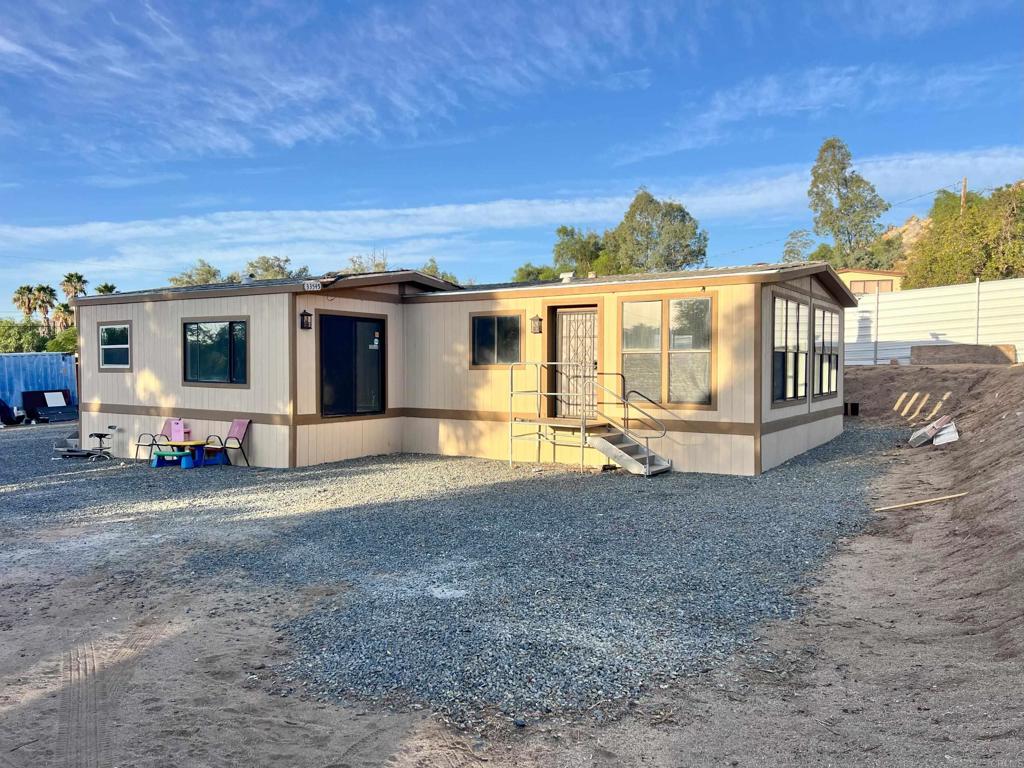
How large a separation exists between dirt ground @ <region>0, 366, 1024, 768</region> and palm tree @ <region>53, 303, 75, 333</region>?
126ft

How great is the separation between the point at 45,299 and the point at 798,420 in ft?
133

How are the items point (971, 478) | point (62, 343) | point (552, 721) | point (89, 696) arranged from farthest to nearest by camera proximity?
point (62, 343) → point (971, 478) → point (89, 696) → point (552, 721)

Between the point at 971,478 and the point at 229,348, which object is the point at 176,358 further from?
the point at 971,478

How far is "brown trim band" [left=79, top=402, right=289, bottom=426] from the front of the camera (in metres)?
11.3

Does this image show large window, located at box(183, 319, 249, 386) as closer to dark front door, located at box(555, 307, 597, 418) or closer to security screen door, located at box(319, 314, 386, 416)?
security screen door, located at box(319, 314, 386, 416)

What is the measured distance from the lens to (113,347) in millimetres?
13328

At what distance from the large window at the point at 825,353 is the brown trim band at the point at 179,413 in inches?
352

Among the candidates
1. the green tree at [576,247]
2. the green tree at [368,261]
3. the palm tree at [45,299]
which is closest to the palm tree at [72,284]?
the palm tree at [45,299]

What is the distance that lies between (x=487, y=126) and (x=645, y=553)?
31.4 metres

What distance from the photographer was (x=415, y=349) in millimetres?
12758

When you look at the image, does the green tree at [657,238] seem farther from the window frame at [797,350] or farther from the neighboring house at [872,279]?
the window frame at [797,350]

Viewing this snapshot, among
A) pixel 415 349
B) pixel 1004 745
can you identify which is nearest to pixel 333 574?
pixel 1004 745

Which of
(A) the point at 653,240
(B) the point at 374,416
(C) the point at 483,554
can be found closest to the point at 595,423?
(B) the point at 374,416

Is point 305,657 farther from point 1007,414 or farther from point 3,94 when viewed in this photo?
point 3,94
